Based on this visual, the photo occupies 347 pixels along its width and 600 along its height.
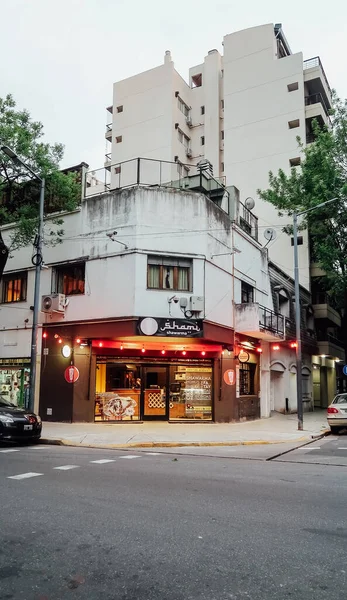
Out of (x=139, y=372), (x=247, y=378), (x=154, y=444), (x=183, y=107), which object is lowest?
(x=154, y=444)

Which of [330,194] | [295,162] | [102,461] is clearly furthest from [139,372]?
[295,162]

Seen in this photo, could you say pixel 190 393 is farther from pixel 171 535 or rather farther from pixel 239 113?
pixel 239 113

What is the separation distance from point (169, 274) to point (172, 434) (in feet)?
20.6

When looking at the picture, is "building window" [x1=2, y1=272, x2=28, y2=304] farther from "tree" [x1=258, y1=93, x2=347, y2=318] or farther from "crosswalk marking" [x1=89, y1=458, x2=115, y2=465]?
"tree" [x1=258, y1=93, x2=347, y2=318]

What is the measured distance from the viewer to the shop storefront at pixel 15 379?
20328 millimetres

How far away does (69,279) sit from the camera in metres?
20.3

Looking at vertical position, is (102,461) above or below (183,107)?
below

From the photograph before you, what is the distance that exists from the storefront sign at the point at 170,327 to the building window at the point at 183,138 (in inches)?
1344

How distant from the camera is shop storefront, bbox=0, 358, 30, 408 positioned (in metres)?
20.3

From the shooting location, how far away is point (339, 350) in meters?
39.3

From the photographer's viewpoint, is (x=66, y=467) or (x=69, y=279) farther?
(x=69, y=279)

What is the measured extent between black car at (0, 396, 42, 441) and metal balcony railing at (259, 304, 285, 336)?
37.2 feet

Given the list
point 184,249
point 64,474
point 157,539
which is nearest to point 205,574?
point 157,539

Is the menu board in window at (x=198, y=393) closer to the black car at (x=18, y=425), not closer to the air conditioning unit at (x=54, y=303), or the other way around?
the air conditioning unit at (x=54, y=303)
